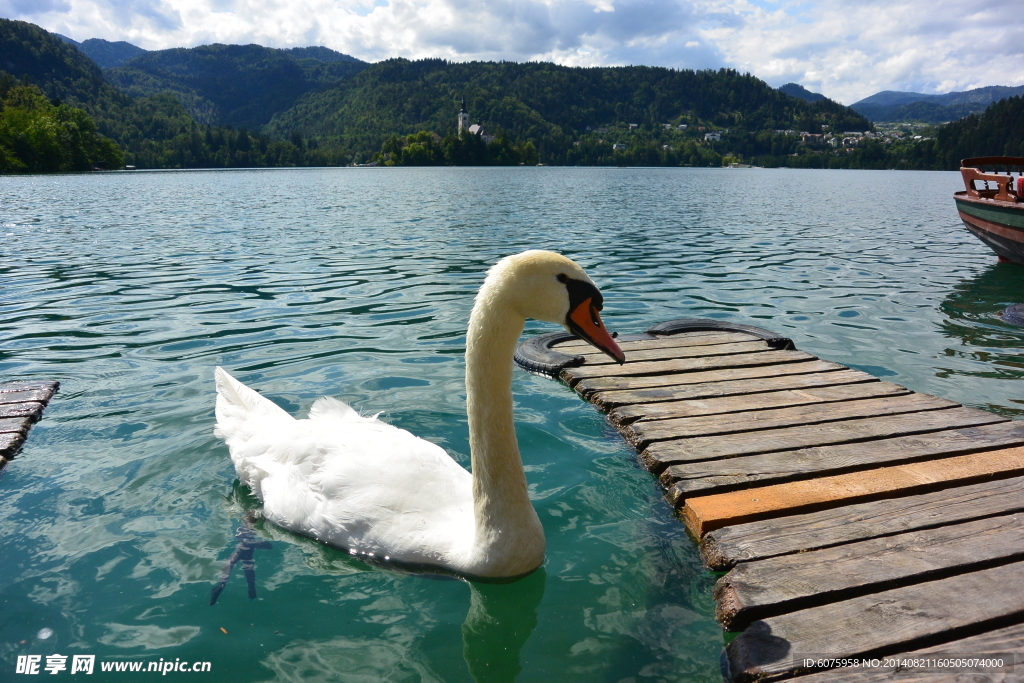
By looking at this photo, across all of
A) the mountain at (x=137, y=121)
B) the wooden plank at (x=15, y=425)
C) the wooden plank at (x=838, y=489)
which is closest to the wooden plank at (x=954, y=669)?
the wooden plank at (x=838, y=489)

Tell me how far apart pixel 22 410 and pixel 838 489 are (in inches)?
241

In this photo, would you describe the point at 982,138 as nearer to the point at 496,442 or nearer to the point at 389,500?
the point at 496,442

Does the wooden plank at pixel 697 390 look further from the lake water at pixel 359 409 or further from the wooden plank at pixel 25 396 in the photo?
the wooden plank at pixel 25 396

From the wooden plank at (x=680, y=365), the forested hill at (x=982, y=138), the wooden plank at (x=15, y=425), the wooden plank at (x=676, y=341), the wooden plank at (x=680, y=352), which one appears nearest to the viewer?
the wooden plank at (x=15, y=425)

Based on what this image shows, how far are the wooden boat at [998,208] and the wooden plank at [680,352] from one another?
358 inches

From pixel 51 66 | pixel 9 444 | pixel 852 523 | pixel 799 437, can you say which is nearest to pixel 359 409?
pixel 9 444

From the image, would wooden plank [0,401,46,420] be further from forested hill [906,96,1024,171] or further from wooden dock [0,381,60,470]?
forested hill [906,96,1024,171]

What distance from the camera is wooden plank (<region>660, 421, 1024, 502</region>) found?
159 inches

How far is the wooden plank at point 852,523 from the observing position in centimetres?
332

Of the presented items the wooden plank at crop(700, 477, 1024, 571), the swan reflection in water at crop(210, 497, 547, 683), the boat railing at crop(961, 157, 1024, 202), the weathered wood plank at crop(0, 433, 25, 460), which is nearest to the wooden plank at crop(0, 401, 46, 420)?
the weathered wood plank at crop(0, 433, 25, 460)

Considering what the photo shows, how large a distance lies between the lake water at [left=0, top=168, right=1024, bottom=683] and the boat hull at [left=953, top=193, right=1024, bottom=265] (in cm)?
60

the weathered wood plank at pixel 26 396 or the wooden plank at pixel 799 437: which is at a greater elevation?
the wooden plank at pixel 799 437

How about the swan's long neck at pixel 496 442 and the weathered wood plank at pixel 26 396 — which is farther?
the weathered wood plank at pixel 26 396

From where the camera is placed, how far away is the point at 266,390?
6520 mm
